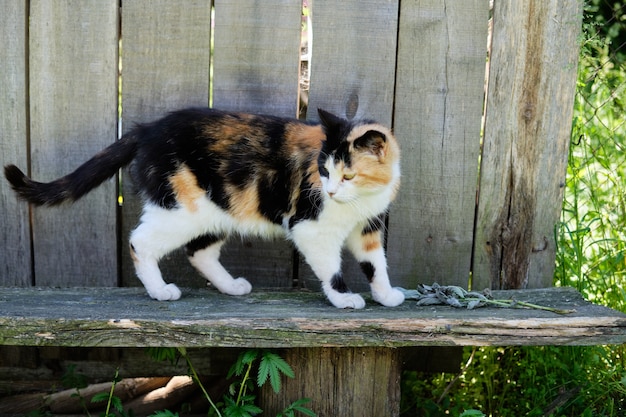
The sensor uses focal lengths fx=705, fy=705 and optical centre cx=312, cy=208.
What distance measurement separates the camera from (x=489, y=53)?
3.01 metres

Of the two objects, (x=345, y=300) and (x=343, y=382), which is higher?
(x=345, y=300)

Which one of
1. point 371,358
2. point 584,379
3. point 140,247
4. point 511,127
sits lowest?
point 584,379

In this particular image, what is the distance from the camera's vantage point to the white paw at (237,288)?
296 centimetres

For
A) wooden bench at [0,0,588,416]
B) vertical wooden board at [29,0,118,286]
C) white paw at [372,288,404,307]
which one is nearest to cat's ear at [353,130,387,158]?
wooden bench at [0,0,588,416]

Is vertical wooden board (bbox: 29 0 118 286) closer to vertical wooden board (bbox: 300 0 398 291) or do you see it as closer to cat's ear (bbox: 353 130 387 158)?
vertical wooden board (bbox: 300 0 398 291)

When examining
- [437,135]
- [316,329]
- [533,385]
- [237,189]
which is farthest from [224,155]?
[533,385]

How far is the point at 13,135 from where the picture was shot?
303cm

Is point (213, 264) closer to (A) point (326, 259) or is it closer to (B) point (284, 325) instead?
(A) point (326, 259)

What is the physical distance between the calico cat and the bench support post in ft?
0.66

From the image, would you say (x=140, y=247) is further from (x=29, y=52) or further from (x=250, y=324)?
(x=29, y=52)

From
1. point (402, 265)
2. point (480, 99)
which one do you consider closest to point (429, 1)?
point (480, 99)

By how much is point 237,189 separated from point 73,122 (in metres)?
0.82

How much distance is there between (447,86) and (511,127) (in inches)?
13.1

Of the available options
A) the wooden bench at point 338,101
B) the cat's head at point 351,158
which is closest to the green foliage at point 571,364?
the wooden bench at point 338,101
